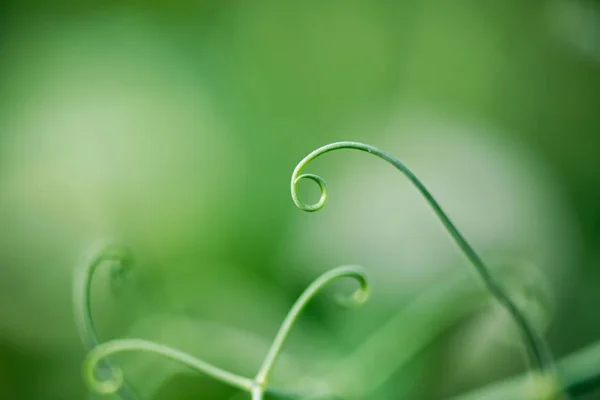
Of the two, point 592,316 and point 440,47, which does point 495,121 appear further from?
point 592,316

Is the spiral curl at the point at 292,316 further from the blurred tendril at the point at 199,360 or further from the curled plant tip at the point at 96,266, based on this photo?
the curled plant tip at the point at 96,266

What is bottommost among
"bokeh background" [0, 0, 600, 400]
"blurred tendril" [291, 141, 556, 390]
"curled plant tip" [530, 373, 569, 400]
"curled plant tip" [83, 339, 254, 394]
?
"curled plant tip" [83, 339, 254, 394]

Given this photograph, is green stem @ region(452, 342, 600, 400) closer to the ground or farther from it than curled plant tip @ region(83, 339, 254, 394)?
farther from it

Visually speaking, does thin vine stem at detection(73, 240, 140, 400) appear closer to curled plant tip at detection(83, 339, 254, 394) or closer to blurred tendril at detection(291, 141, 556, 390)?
curled plant tip at detection(83, 339, 254, 394)

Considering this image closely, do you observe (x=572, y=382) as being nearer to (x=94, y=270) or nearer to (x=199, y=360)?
(x=199, y=360)

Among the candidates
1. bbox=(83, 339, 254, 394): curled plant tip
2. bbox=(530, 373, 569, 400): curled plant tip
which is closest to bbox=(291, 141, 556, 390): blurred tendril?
bbox=(530, 373, 569, 400): curled plant tip

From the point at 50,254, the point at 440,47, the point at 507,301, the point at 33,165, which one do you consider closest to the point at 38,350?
the point at 50,254

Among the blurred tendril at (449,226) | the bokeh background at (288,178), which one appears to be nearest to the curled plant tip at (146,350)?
the blurred tendril at (449,226)
